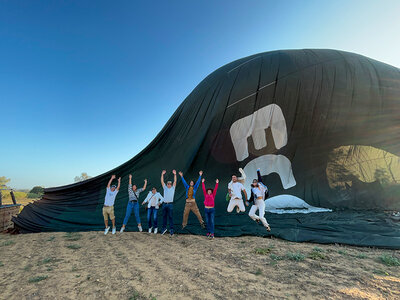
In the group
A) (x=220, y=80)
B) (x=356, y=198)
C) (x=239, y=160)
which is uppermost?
(x=220, y=80)

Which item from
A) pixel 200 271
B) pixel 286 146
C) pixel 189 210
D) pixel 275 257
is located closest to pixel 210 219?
pixel 189 210

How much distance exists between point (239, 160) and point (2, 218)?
9.96 metres

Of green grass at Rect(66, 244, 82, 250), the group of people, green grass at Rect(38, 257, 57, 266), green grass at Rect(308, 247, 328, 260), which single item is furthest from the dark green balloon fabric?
green grass at Rect(38, 257, 57, 266)

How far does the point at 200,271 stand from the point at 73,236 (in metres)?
5.04

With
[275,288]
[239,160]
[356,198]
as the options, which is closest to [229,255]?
[275,288]

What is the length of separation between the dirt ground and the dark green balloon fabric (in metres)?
1.76

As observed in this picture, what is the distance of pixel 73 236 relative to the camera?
6.29 m

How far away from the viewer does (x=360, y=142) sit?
7.65 m

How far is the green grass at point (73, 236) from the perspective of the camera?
596 centimetres

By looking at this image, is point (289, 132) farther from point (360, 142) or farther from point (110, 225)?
point (110, 225)

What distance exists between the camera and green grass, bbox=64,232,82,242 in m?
5.96

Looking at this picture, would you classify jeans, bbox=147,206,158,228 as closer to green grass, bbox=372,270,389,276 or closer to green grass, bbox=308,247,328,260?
green grass, bbox=308,247,328,260

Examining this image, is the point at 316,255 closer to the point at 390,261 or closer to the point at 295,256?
the point at 295,256

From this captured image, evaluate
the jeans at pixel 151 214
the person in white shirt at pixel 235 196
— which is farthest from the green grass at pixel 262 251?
the jeans at pixel 151 214
